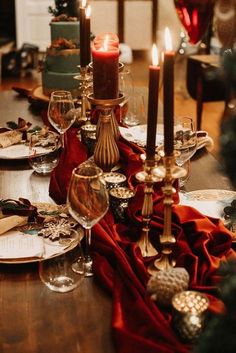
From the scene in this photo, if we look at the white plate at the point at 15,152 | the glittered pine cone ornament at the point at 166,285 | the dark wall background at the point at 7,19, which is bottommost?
the dark wall background at the point at 7,19

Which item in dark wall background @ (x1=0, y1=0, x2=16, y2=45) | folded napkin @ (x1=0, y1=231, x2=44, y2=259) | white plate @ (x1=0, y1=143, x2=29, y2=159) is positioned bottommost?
dark wall background @ (x1=0, y1=0, x2=16, y2=45)

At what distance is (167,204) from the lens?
1.04 metres

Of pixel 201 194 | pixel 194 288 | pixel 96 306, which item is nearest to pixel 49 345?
pixel 96 306

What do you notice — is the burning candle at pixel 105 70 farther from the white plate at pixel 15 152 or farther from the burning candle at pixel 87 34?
Answer: the white plate at pixel 15 152

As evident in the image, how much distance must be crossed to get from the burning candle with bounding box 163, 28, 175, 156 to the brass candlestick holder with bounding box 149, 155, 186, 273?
1.0 inches

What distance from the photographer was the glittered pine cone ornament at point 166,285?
963 mm

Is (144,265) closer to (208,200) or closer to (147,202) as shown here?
(147,202)

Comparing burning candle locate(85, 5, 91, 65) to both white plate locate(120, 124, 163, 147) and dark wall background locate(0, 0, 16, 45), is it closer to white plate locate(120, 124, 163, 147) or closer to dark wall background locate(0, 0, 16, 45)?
white plate locate(120, 124, 163, 147)

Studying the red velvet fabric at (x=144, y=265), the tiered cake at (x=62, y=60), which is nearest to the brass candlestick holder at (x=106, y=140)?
the red velvet fabric at (x=144, y=265)

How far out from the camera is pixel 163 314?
38.0 inches

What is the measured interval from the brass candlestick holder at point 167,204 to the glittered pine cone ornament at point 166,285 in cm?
7

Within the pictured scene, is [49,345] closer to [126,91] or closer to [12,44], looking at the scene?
[126,91]

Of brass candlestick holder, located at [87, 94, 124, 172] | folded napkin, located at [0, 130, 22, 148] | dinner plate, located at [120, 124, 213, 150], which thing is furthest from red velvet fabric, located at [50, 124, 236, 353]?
folded napkin, located at [0, 130, 22, 148]

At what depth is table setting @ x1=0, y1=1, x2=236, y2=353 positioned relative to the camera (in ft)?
3.10
